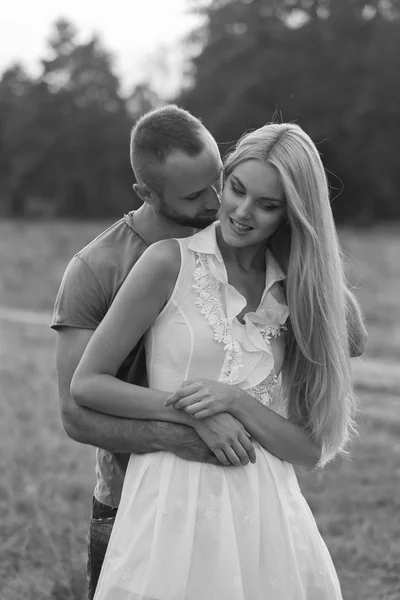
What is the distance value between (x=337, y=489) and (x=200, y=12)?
118 ft

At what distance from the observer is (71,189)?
47.1 metres

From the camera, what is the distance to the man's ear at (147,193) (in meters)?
2.57

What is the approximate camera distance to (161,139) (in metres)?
2.51

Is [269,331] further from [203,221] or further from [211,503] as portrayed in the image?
[211,503]

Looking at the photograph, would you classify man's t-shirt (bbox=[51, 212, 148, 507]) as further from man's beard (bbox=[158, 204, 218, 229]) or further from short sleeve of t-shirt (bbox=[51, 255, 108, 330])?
man's beard (bbox=[158, 204, 218, 229])

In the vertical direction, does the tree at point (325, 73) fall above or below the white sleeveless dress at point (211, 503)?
above

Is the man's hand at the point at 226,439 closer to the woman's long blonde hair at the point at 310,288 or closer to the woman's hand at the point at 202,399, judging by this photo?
the woman's hand at the point at 202,399

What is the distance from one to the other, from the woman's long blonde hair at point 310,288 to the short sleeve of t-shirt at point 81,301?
1.63 ft

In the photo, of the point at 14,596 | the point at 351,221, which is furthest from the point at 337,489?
the point at 351,221

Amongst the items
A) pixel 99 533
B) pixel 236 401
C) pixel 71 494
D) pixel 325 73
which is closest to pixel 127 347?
pixel 236 401

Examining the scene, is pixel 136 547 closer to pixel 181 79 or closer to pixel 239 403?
pixel 239 403

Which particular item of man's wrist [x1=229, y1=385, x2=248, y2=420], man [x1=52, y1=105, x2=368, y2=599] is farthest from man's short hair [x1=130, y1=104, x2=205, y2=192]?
man's wrist [x1=229, y1=385, x2=248, y2=420]

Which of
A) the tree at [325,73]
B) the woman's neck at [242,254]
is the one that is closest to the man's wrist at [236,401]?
the woman's neck at [242,254]

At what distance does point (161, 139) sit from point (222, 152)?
450 inches
